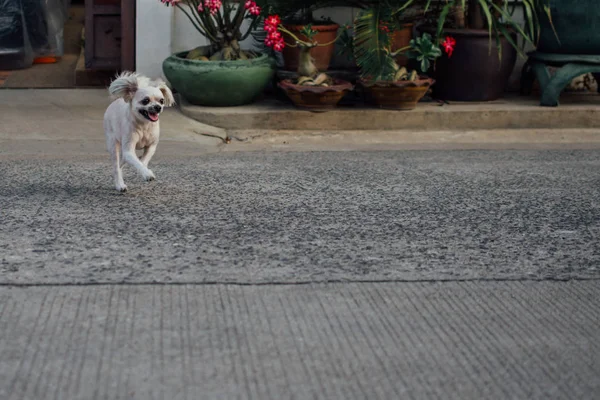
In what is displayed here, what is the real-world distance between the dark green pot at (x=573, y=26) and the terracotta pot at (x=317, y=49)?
6.18 ft

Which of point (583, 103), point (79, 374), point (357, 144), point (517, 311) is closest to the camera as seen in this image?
point (79, 374)

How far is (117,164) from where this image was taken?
582cm

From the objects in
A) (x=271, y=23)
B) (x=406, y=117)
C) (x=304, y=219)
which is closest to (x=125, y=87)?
(x=304, y=219)

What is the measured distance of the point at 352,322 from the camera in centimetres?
379

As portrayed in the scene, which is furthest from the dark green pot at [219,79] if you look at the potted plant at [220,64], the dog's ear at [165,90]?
the dog's ear at [165,90]

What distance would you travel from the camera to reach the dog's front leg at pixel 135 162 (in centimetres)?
555

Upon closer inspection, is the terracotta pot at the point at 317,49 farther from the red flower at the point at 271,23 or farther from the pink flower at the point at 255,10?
the pink flower at the point at 255,10

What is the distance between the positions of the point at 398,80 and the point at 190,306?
466 cm

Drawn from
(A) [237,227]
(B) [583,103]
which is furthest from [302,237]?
(B) [583,103]

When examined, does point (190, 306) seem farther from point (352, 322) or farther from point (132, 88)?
point (132, 88)

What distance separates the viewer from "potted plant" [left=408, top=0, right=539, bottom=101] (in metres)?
8.43

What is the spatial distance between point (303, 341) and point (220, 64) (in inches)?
190

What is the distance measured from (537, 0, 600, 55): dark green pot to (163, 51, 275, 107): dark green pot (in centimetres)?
248

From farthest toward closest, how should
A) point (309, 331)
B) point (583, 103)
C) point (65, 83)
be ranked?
point (65, 83), point (583, 103), point (309, 331)
